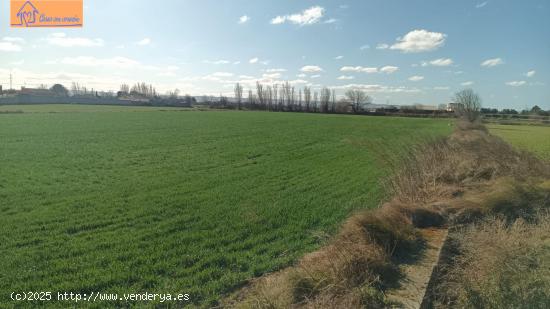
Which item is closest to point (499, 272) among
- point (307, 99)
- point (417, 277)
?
point (417, 277)

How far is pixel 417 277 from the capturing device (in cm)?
390

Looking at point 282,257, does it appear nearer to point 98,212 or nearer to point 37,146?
point 98,212

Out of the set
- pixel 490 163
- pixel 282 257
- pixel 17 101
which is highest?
pixel 17 101

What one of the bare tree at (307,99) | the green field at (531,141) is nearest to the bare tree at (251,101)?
the bare tree at (307,99)

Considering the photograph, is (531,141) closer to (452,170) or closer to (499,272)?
(452,170)

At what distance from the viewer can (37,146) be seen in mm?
22109

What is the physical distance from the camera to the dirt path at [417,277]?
3434mm

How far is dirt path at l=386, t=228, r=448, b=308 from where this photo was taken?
343cm

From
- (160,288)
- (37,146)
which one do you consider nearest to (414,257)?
(160,288)

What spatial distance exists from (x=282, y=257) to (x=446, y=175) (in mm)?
5622

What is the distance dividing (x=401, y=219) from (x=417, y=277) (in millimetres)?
1667

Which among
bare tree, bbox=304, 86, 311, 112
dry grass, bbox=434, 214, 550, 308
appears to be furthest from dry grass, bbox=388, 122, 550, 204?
bare tree, bbox=304, 86, 311, 112

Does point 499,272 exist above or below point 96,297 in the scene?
above

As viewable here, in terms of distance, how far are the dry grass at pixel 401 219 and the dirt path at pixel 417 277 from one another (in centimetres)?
13
